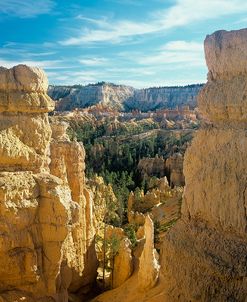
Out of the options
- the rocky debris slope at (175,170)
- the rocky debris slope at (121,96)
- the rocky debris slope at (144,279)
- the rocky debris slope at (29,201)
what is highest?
the rocky debris slope at (121,96)

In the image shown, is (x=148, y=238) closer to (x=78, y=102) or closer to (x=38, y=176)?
(x=38, y=176)

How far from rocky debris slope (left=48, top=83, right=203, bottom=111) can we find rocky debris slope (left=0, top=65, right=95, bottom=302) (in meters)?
123

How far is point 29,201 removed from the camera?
10.4 metres

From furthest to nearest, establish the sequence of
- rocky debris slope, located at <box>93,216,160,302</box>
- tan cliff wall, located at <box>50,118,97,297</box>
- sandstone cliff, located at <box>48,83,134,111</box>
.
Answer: sandstone cliff, located at <box>48,83,134,111</box> < tan cliff wall, located at <box>50,118,97,297</box> < rocky debris slope, located at <box>93,216,160,302</box>

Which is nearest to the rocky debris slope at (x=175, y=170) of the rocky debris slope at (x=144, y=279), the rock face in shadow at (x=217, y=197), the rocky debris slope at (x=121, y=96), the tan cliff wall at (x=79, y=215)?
the tan cliff wall at (x=79, y=215)

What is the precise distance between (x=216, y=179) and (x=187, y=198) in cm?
91

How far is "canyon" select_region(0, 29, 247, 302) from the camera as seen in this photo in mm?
7227

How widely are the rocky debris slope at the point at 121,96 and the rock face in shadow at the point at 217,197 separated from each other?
415 ft

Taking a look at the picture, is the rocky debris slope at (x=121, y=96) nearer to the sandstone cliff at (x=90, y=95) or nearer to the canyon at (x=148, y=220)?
the sandstone cliff at (x=90, y=95)

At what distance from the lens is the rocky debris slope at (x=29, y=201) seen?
10117 millimetres

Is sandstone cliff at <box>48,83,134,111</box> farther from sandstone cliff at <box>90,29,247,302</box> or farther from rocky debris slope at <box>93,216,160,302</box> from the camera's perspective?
sandstone cliff at <box>90,29,247,302</box>

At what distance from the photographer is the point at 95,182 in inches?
1248

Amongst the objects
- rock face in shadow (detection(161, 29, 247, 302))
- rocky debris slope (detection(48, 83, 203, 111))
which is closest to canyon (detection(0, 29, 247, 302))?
rock face in shadow (detection(161, 29, 247, 302))

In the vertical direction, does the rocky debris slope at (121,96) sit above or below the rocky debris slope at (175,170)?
above
